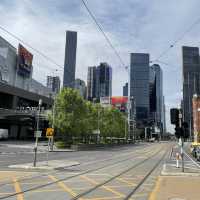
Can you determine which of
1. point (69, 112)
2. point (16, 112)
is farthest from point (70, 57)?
point (16, 112)

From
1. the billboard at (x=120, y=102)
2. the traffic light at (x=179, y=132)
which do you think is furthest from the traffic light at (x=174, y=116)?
the billboard at (x=120, y=102)

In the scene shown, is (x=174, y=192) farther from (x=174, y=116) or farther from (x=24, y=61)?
(x=24, y=61)

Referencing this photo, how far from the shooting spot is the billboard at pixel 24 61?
10118 centimetres

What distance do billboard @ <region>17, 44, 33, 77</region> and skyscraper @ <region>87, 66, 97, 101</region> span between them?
6733 centimetres

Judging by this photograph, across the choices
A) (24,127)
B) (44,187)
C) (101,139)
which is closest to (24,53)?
(24,127)

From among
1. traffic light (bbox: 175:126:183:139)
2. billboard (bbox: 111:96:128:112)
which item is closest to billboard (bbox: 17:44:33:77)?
billboard (bbox: 111:96:128:112)

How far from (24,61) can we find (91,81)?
3107 inches

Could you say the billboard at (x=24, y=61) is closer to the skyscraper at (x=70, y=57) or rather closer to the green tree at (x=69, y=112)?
the green tree at (x=69, y=112)

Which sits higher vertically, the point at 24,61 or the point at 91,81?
the point at 91,81

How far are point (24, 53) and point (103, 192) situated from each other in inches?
3728

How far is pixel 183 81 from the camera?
116 feet

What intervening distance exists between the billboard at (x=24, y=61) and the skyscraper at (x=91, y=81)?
221ft

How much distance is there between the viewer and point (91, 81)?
18062 cm

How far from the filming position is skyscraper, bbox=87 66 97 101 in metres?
176
